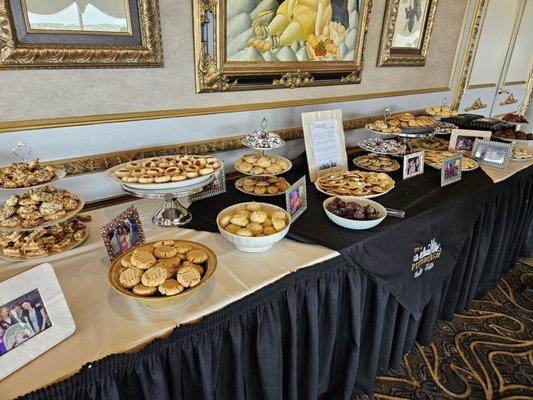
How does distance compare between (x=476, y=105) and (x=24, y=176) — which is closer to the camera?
(x=24, y=176)

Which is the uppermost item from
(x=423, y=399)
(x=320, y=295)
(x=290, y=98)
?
(x=290, y=98)

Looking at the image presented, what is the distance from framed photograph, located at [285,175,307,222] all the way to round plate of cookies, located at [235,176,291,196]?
0.43 feet

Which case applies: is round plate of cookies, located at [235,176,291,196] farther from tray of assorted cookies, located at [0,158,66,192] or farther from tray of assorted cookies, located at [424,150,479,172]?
tray of assorted cookies, located at [424,150,479,172]

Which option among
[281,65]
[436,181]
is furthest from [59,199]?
[436,181]

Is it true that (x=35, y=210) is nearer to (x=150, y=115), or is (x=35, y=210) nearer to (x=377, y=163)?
(x=150, y=115)

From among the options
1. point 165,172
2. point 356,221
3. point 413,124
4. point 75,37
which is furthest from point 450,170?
point 75,37

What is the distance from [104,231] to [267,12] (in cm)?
95

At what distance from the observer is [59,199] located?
785 millimetres

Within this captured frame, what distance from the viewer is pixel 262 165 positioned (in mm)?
1112

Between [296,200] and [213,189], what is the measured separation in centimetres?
30

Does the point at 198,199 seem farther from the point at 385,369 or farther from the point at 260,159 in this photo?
the point at 385,369

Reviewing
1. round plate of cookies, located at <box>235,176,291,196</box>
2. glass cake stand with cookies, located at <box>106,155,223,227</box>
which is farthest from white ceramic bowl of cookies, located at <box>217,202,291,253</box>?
round plate of cookies, located at <box>235,176,291,196</box>

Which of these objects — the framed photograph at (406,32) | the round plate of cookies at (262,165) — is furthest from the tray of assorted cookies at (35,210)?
the framed photograph at (406,32)

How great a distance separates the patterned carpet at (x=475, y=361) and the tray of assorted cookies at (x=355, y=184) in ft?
2.29
